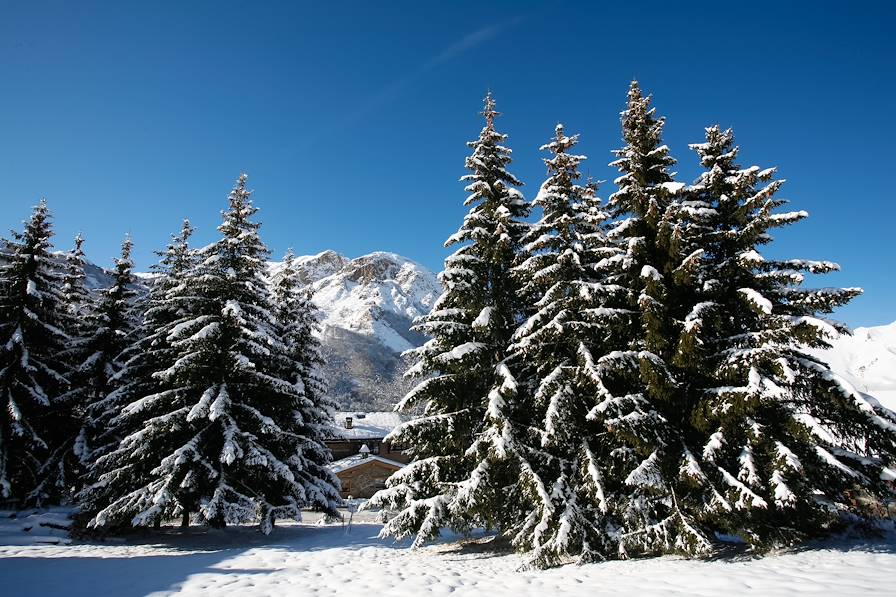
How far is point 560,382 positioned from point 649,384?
7.47ft

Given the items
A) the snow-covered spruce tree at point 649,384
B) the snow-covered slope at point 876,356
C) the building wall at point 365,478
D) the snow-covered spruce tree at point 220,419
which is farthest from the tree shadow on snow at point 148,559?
the snow-covered slope at point 876,356

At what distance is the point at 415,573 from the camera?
11.3 meters

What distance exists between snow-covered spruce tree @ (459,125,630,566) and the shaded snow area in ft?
3.94

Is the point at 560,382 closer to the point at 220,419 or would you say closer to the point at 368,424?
the point at 220,419

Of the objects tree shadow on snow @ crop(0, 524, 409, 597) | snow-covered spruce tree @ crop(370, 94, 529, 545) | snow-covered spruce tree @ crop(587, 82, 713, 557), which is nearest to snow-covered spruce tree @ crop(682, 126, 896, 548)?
snow-covered spruce tree @ crop(587, 82, 713, 557)

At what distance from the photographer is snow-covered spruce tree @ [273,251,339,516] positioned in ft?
70.6

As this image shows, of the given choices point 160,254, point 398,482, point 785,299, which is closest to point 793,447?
point 785,299

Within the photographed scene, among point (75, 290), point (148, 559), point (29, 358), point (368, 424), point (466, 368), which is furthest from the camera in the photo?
point (368, 424)

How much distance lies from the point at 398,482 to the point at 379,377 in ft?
523

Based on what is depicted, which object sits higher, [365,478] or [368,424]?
[368,424]

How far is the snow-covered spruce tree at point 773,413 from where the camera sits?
10562 millimetres

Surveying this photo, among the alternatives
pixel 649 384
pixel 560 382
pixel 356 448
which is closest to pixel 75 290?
pixel 560 382

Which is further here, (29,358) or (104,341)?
(104,341)

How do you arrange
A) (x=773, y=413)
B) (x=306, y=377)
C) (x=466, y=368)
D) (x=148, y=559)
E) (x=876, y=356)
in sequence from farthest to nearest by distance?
(x=876, y=356) < (x=306, y=377) < (x=466, y=368) < (x=148, y=559) < (x=773, y=413)
